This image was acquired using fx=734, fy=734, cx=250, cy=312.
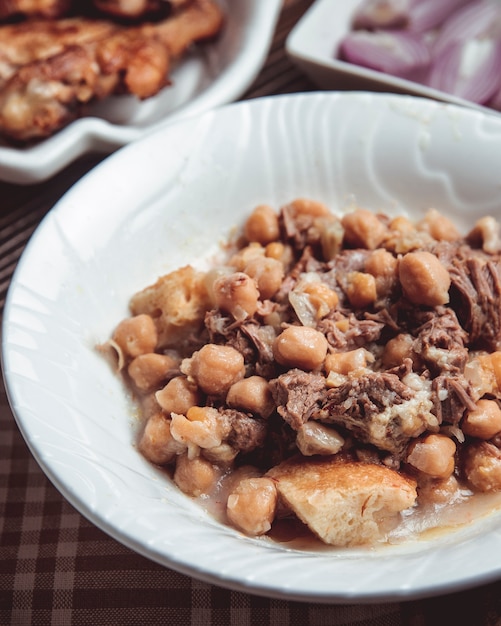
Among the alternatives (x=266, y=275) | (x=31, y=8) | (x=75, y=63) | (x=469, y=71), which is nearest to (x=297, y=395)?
(x=266, y=275)

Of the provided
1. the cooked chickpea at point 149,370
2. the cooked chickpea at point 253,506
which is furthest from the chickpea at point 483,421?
the cooked chickpea at point 149,370

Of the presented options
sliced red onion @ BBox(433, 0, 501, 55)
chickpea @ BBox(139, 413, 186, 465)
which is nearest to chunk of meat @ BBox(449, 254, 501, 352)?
chickpea @ BBox(139, 413, 186, 465)

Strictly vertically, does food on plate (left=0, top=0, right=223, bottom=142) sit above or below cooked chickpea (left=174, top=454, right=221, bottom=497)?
above

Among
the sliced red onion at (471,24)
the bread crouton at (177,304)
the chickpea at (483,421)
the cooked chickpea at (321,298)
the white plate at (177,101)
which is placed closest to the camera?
the chickpea at (483,421)

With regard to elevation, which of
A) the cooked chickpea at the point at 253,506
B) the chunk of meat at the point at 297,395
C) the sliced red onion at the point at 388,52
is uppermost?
the sliced red onion at the point at 388,52

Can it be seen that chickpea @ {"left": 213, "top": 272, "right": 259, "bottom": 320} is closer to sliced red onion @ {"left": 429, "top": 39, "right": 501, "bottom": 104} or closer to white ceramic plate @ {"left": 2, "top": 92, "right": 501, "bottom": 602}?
white ceramic plate @ {"left": 2, "top": 92, "right": 501, "bottom": 602}

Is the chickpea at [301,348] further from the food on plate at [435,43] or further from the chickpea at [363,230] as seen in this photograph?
the food on plate at [435,43]
